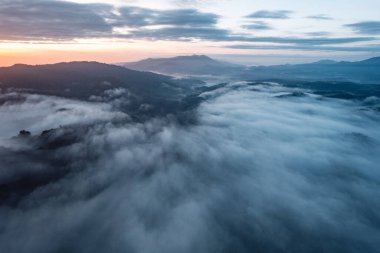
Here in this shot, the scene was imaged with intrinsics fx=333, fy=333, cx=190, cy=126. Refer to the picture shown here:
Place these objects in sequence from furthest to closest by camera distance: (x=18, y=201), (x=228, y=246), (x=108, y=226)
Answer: (x=18, y=201)
(x=108, y=226)
(x=228, y=246)

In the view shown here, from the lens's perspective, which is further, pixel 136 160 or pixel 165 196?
pixel 136 160

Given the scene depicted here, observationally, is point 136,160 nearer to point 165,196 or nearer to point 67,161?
point 67,161

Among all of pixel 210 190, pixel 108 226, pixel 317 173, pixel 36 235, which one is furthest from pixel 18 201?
pixel 317 173

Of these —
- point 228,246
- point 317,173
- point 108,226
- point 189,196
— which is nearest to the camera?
point 228,246

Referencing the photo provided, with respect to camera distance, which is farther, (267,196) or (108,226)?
(267,196)

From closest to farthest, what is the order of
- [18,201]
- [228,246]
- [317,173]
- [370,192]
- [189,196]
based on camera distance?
[228,246] → [18,201] → [189,196] → [370,192] → [317,173]

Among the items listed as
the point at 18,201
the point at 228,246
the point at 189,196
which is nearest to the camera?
the point at 228,246

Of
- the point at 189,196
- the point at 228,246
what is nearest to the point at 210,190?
the point at 189,196

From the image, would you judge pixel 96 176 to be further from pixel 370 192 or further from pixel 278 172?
pixel 370 192
